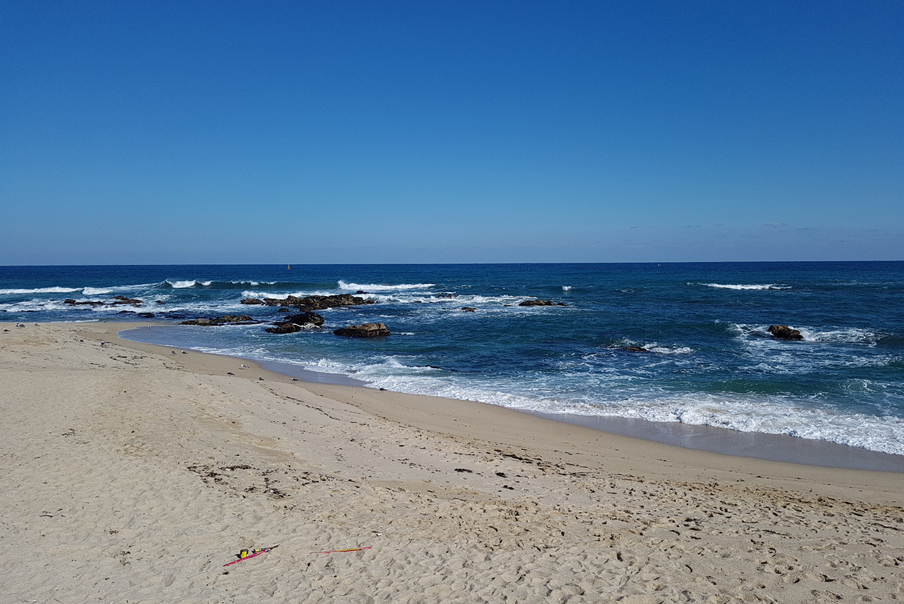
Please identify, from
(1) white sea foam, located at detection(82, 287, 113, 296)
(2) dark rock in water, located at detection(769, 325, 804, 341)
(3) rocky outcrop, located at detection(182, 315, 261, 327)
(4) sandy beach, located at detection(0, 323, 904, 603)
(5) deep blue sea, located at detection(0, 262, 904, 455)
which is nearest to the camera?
(4) sandy beach, located at detection(0, 323, 904, 603)

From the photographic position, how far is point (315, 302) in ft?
119

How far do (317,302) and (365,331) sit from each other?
46.8 ft

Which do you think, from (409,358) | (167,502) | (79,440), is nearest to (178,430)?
(79,440)

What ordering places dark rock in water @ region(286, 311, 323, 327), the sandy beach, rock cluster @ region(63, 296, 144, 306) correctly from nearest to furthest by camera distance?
the sandy beach → dark rock in water @ region(286, 311, 323, 327) → rock cluster @ region(63, 296, 144, 306)

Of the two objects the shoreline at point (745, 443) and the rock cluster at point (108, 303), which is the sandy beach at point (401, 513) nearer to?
the shoreline at point (745, 443)

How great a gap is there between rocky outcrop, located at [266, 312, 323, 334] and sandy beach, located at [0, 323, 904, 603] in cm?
1425

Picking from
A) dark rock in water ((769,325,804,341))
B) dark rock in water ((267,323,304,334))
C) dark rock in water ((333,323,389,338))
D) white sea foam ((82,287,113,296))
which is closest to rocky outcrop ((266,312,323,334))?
dark rock in water ((267,323,304,334))

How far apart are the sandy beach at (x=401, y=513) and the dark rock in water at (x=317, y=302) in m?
25.5

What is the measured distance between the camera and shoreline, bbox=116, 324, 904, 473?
858 centimetres

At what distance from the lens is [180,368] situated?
15.3 meters

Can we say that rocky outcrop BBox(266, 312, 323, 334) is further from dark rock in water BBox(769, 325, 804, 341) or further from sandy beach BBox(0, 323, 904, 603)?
dark rock in water BBox(769, 325, 804, 341)

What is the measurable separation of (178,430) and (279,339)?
47.3 feet

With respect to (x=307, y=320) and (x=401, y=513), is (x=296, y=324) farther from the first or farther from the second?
(x=401, y=513)

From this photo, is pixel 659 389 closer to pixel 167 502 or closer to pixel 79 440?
pixel 167 502
